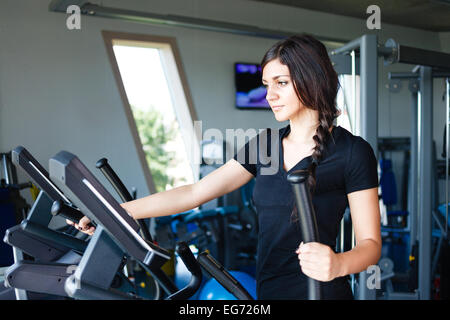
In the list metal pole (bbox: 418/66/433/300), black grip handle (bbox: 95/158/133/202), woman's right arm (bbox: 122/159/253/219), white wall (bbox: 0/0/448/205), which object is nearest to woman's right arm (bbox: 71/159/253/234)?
woman's right arm (bbox: 122/159/253/219)

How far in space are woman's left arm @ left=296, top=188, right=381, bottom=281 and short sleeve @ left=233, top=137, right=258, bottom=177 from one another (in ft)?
1.02

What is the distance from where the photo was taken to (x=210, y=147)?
598 centimetres

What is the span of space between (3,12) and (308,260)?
501 cm

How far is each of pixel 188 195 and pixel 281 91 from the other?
0.41 meters

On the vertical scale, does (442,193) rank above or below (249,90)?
below

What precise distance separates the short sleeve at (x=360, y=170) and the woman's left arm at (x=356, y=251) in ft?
0.05

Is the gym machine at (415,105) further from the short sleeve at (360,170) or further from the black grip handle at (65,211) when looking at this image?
the black grip handle at (65,211)

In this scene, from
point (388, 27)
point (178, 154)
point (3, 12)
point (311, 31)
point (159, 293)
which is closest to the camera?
point (159, 293)

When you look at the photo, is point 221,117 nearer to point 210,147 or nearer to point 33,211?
point 210,147

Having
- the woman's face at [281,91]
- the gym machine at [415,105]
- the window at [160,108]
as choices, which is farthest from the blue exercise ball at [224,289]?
the window at [160,108]

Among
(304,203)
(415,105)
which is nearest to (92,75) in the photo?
(415,105)

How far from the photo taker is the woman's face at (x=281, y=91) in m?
1.21

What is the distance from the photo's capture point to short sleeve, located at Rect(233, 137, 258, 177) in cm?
137
